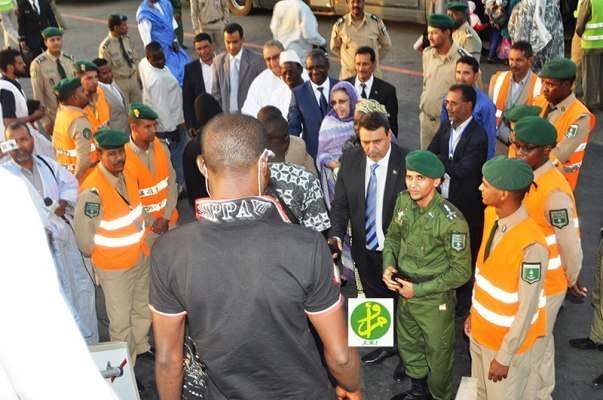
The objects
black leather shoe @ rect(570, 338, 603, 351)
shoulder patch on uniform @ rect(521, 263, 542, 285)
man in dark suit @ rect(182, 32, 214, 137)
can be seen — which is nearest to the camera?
shoulder patch on uniform @ rect(521, 263, 542, 285)

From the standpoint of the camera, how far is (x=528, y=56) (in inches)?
280

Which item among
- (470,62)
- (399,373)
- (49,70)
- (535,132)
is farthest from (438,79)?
(49,70)

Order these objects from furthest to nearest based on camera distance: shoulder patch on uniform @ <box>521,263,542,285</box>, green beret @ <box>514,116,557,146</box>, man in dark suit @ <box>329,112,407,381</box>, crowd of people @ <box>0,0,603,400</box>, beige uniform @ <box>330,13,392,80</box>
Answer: beige uniform @ <box>330,13,392,80</box>
man in dark suit @ <box>329,112,407,381</box>
green beret @ <box>514,116,557,146</box>
shoulder patch on uniform @ <box>521,263,542,285</box>
crowd of people @ <box>0,0,603,400</box>

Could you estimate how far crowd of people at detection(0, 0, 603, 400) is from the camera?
248 centimetres

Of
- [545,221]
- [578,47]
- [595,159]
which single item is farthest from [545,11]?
[545,221]

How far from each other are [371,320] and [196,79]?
201 inches

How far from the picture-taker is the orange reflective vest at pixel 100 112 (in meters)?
7.46

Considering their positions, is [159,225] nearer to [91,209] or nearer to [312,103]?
[91,209]

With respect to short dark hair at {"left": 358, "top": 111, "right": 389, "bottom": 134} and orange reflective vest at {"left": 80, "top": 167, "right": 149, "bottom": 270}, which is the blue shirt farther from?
orange reflective vest at {"left": 80, "top": 167, "right": 149, "bottom": 270}

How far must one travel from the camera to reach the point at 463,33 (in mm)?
8562

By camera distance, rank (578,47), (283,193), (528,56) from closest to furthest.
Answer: (283,193) < (528,56) < (578,47)

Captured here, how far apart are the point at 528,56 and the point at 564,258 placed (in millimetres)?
3171

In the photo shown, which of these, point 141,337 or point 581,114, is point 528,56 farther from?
point 141,337

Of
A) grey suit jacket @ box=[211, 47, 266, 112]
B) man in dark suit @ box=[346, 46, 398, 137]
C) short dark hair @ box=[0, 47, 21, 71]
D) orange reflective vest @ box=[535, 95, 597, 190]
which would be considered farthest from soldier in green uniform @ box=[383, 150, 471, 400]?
short dark hair @ box=[0, 47, 21, 71]
